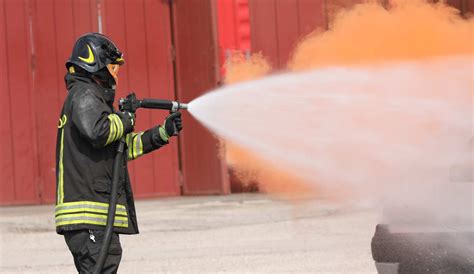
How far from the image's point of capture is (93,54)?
4.84 m

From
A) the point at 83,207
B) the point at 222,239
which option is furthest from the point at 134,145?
the point at 222,239

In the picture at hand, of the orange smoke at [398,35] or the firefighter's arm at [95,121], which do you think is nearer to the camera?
the firefighter's arm at [95,121]

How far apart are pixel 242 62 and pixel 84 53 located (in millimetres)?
8361

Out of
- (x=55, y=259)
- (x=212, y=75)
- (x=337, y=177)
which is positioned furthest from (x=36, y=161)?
(x=337, y=177)

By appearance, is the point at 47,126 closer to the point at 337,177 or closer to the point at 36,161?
the point at 36,161

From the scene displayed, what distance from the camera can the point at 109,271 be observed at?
4758 millimetres

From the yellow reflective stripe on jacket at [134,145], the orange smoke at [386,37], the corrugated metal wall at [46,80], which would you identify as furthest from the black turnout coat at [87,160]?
the corrugated metal wall at [46,80]

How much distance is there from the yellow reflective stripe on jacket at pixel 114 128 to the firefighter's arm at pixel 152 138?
31cm

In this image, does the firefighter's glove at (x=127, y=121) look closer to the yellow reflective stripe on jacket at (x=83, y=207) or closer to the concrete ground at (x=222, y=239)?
the yellow reflective stripe on jacket at (x=83, y=207)

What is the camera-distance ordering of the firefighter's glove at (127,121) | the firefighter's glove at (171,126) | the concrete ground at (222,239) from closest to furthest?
the firefighter's glove at (127,121) → the firefighter's glove at (171,126) → the concrete ground at (222,239)

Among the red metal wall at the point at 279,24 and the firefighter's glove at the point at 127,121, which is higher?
the red metal wall at the point at 279,24

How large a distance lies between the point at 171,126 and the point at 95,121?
476mm

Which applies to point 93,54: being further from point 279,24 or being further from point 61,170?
point 279,24

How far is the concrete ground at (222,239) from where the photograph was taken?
8.19 m
